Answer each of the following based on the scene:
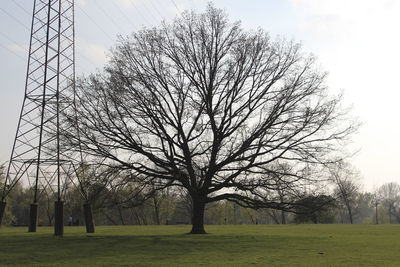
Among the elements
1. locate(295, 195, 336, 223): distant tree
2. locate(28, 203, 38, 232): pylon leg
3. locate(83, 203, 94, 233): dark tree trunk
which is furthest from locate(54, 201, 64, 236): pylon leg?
locate(295, 195, 336, 223): distant tree

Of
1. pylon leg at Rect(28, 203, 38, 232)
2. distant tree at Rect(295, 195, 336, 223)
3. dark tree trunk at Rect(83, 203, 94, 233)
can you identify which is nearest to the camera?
distant tree at Rect(295, 195, 336, 223)

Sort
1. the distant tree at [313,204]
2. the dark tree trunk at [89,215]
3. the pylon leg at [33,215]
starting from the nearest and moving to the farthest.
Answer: the distant tree at [313,204], the dark tree trunk at [89,215], the pylon leg at [33,215]

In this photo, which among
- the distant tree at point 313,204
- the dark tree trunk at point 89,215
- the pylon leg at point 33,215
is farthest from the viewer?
the pylon leg at point 33,215

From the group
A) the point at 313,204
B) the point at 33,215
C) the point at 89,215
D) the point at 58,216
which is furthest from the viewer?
the point at 33,215

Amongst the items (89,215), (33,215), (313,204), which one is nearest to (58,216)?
(89,215)

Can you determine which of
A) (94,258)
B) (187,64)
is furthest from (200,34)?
(94,258)

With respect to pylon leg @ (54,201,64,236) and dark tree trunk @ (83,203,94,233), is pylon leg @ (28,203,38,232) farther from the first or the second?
pylon leg @ (54,201,64,236)

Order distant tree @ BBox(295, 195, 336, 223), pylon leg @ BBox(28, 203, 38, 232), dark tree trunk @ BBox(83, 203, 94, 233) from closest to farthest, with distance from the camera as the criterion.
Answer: distant tree @ BBox(295, 195, 336, 223) < dark tree trunk @ BBox(83, 203, 94, 233) < pylon leg @ BBox(28, 203, 38, 232)

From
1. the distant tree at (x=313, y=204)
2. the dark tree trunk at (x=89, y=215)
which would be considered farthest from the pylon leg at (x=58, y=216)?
the distant tree at (x=313, y=204)

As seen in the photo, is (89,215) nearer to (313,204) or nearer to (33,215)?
(33,215)

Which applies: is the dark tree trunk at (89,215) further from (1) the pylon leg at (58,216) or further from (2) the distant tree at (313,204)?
(2) the distant tree at (313,204)

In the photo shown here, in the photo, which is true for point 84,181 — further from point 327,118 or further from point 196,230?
point 327,118

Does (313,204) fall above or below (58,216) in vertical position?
above

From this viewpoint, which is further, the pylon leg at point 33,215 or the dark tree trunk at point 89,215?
the pylon leg at point 33,215
